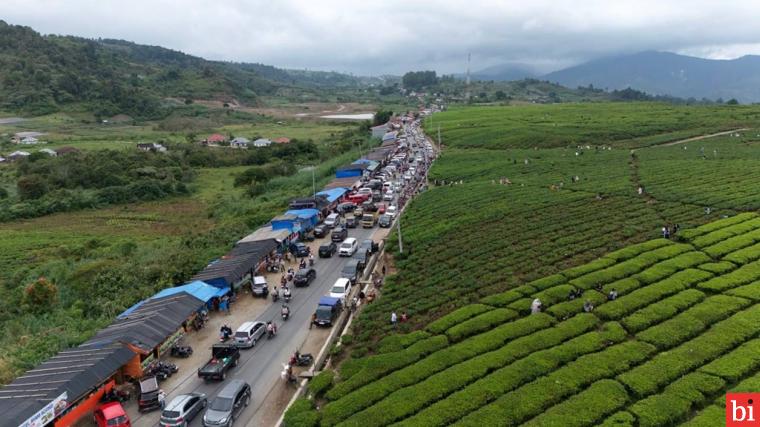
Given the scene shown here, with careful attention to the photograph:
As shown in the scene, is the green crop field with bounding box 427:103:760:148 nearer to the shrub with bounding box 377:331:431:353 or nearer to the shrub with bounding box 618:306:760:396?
the shrub with bounding box 618:306:760:396

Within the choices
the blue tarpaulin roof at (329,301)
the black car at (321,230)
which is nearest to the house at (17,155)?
the black car at (321,230)

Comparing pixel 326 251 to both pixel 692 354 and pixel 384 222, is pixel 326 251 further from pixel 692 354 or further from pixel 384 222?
pixel 692 354

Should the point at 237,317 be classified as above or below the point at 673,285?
below

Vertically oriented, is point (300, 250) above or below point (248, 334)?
above

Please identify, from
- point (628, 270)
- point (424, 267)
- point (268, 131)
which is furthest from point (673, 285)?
point (268, 131)

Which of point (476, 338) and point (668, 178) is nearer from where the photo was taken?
point (476, 338)

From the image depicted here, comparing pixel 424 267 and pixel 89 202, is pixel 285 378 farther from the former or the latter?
pixel 89 202

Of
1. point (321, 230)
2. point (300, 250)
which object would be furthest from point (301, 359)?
point (321, 230)
